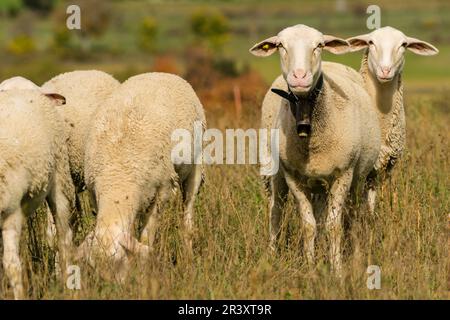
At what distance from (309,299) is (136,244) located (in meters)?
1.19

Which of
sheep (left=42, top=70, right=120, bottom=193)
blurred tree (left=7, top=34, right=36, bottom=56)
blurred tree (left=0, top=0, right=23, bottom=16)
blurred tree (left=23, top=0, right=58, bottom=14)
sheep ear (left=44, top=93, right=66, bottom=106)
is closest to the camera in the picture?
sheep ear (left=44, top=93, right=66, bottom=106)

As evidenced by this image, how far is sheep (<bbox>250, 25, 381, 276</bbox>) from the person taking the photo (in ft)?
21.1

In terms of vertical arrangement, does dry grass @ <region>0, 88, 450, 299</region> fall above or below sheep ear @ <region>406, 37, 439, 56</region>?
below

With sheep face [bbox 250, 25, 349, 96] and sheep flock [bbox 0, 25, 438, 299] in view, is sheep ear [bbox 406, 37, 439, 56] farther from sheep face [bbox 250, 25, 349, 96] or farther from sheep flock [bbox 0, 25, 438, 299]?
sheep face [bbox 250, 25, 349, 96]

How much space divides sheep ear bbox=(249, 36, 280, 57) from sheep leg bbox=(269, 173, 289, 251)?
106 centimetres

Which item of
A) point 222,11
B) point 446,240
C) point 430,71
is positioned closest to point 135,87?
point 446,240

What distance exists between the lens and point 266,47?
6676 mm

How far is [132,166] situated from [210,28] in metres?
71.2

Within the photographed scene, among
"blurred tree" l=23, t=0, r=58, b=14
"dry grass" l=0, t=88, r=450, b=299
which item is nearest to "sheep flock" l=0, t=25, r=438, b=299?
"dry grass" l=0, t=88, r=450, b=299

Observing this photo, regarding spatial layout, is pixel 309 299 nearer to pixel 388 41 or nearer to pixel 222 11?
pixel 388 41

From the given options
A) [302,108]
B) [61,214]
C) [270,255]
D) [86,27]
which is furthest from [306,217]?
[86,27]

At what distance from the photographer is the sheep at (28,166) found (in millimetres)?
5902

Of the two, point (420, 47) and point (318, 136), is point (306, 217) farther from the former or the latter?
point (420, 47)

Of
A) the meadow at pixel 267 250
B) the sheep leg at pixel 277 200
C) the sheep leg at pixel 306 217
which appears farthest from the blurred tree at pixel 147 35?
the sheep leg at pixel 306 217
